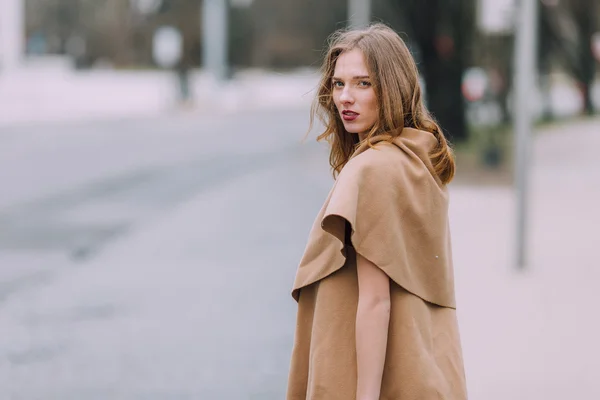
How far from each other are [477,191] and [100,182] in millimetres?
5553

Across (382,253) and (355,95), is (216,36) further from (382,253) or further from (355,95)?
(382,253)

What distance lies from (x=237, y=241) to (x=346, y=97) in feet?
26.8

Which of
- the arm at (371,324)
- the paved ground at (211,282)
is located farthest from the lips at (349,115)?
the paved ground at (211,282)

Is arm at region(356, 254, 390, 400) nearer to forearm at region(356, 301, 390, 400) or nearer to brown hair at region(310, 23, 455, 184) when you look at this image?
forearm at region(356, 301, 390, 400)

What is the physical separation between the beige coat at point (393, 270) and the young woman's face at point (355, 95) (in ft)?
0.30

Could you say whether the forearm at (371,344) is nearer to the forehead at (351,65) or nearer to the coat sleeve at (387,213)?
the coat sleeve at (387,213)

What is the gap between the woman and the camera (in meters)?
2.42

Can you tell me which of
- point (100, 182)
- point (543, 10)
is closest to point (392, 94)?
point (100, 182)

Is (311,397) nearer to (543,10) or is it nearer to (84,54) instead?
(543,10)

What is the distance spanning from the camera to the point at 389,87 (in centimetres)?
250

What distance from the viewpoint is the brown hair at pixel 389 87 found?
2.50m

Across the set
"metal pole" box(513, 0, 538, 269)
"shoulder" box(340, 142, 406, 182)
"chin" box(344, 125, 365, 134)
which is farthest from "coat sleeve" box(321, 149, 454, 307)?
"metal pole" box(513, 0, 538, 269)

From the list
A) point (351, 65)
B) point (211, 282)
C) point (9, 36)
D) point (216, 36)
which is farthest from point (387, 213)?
point (216, 36)

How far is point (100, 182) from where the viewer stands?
1623 cm
